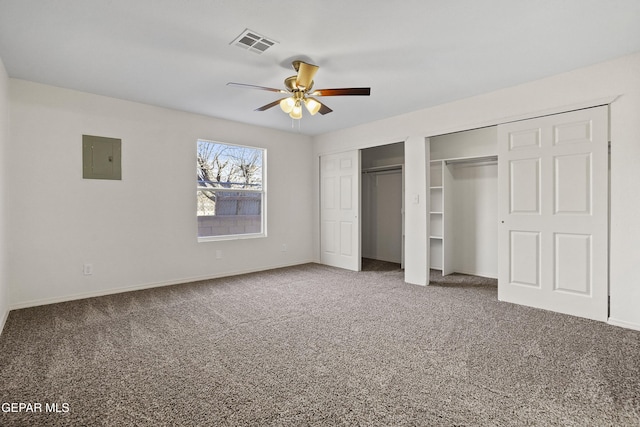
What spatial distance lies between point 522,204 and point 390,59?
216 cm

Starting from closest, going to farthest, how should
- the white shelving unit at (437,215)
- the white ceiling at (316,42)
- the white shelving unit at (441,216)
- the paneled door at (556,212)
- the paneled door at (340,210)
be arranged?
the white ceiling at (316,42), the paneled door at (556,212), the white shelving unit at (441,216), the white shelving unit at (437,215), the paneled door at (340,210)

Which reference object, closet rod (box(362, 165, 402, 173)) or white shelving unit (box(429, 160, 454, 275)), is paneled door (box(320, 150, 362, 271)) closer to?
closet rod (box(362, 165, 402, 173))

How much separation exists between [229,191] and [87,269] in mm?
2112

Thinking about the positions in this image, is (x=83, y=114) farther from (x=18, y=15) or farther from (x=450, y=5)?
(x=450, y=5)

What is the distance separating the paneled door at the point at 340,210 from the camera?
17.3 ft

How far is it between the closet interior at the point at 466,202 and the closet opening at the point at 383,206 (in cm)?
80

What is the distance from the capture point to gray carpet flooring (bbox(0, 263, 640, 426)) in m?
1.65

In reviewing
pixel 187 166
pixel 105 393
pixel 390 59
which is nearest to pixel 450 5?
pixel 390 59

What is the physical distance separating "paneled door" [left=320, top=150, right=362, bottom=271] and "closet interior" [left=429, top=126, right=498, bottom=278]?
1234 mm

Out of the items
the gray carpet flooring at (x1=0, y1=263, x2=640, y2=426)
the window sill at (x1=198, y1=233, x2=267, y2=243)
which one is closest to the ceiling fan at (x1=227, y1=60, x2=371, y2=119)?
the gray carpet flooring at (x1=0, y1=263, x2=640, y2=426)

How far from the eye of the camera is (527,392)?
1.82 metres

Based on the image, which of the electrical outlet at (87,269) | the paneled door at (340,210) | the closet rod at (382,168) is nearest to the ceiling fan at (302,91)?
the paneled door at (340,210)

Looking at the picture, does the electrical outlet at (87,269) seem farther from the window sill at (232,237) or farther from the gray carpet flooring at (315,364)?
the window sill at (232,237)

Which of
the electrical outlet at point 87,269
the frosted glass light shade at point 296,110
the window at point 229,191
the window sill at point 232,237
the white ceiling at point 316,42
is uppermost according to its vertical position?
the white ceiling at point 316,42
